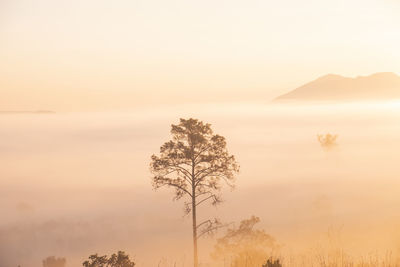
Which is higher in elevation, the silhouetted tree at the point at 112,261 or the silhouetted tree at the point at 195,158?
the silhouetted tree at the point at 195,158

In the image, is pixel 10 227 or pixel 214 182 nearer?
pixel 214 182

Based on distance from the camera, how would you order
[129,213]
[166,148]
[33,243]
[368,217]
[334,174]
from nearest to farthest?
[166,148] < [368,217] < [33,243] < [129,213] < [334,174]

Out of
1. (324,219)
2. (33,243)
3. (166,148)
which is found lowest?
(33,243)

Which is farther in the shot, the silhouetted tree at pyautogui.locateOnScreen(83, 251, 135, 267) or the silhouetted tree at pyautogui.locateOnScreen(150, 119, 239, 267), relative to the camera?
the silhouetted tree at pyautogui.locateOnScreen(150, 119, 239, 267)

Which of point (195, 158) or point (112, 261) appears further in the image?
point (195, 158)

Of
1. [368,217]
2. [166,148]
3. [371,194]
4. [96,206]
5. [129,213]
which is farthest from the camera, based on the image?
[96,206]

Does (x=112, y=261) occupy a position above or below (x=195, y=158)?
below

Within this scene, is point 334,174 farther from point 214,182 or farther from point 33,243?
point 214,182

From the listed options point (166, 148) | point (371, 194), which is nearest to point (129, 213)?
point (371, 194)

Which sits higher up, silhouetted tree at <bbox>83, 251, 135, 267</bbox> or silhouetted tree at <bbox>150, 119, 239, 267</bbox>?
silhouetted tree at <bbox>150, 119, 239, 267</bbox>

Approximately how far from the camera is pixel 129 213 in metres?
144

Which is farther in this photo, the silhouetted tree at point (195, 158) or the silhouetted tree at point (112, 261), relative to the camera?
the silhouetted tree at point (195, 158)

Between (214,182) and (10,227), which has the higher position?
(214,182)

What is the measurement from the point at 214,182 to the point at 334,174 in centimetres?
17108
